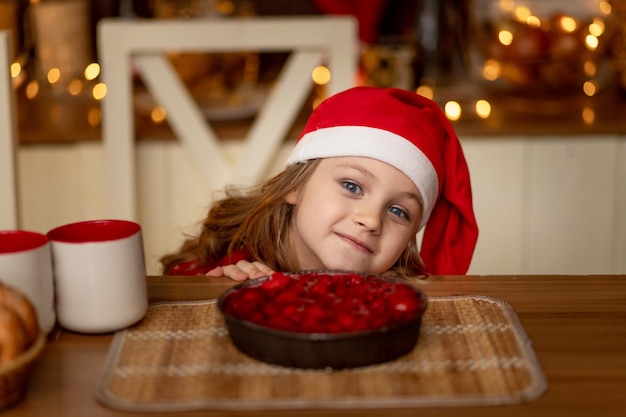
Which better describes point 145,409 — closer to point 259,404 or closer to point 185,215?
point 259,404

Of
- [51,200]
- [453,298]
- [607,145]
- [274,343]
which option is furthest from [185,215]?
[274,343]

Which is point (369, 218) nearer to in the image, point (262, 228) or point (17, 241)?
point (262, 228)

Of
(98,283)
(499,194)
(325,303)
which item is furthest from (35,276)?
(499,194)

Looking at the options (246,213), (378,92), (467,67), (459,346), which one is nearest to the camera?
(459,346)

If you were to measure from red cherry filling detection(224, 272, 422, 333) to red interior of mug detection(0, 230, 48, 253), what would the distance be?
0.75ft

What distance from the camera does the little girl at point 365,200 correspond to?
1.29 m

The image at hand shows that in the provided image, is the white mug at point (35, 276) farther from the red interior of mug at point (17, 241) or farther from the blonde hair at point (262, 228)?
the blonde hair at point (262, 228)

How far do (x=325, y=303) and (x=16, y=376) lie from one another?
1.00 ft

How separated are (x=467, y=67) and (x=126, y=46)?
1039mm

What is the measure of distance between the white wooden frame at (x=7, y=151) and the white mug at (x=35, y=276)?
624 mm

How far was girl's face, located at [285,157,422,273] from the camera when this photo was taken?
1.28 meters

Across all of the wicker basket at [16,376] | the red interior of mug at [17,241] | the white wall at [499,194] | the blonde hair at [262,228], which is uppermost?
the red interior of mug at [17,241]

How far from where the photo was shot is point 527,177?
235 cm

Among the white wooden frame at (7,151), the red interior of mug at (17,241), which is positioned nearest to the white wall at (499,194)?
the white wooden frame at (7,151)
